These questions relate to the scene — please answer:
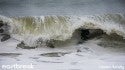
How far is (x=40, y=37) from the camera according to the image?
178 cm

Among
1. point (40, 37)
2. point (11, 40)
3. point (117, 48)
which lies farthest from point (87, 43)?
point (11, 40)

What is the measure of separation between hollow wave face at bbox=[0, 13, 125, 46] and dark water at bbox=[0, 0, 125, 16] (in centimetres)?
3

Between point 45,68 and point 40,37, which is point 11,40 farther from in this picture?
point 45,68

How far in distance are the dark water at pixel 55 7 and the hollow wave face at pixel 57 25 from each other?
3 centimetres

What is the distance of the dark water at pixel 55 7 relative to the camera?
5.86ft

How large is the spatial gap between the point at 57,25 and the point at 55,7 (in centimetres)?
11
